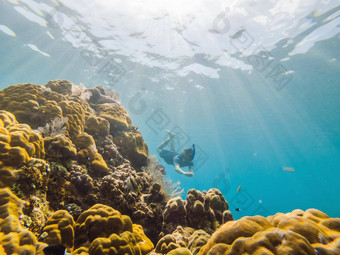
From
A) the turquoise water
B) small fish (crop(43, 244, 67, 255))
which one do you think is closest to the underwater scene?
small fish (crop(43, 244, 67, 255))

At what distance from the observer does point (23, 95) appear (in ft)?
15.8

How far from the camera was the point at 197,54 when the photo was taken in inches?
726

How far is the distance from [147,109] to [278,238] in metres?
38.6

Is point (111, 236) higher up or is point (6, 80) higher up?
point (111, 236)

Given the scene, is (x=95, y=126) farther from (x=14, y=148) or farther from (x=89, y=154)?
(x=14, y=148)

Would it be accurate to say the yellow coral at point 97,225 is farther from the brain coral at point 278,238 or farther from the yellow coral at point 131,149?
the yellow coral at point 131,149

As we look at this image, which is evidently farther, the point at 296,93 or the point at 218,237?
the point at 296,93

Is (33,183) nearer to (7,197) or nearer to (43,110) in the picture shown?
(7,197)

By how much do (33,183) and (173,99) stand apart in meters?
29.3

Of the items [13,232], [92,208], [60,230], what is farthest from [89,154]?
[13,232]

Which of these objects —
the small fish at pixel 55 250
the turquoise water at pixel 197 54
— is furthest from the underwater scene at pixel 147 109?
the turquoise water at pixel 197 54

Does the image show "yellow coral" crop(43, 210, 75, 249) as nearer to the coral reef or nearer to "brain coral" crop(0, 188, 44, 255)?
"brain coral" crop(0, 188, 44, 255)

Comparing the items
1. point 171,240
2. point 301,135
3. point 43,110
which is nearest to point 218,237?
point 171,240

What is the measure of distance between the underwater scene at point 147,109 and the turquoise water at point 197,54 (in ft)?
0.48
